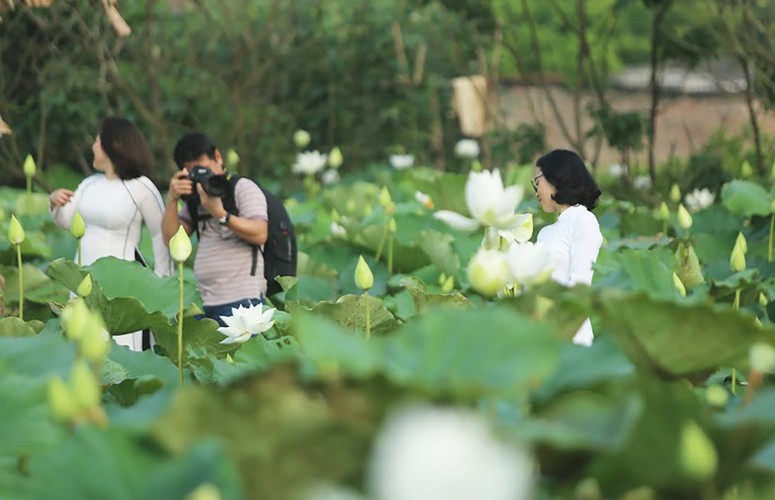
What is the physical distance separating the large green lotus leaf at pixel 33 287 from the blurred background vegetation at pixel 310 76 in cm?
300

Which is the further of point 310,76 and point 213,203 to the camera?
point 310,76

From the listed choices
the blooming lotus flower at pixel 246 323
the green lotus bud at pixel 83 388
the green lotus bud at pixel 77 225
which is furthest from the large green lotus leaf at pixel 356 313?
the green lotus bud at pixel 83 388

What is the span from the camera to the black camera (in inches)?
160

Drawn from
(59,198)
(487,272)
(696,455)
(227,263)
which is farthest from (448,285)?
(696,455)

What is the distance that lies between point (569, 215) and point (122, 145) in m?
1.60

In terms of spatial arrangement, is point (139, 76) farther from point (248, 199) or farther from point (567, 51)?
point (567, 51)

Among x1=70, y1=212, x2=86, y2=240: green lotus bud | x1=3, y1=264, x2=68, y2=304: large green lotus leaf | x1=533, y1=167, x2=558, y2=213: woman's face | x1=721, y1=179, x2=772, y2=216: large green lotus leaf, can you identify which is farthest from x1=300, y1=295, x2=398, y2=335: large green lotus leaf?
x1=721, y1=179, x2=772, y2=216: large green lotus leaf

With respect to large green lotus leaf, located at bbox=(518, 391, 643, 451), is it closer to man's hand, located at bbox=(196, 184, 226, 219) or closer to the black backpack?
man's hand, located at bbox=(196, 184, 226, 219)

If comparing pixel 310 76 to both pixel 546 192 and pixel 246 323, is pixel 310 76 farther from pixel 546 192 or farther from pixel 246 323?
pixel 246 323

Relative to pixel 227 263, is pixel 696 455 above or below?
above

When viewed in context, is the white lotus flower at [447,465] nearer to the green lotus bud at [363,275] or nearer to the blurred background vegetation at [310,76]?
the green lotus bud at [363,275]

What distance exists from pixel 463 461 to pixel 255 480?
10.9 inches

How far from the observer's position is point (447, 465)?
1018 millimetres

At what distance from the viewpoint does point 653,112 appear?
734 cm
